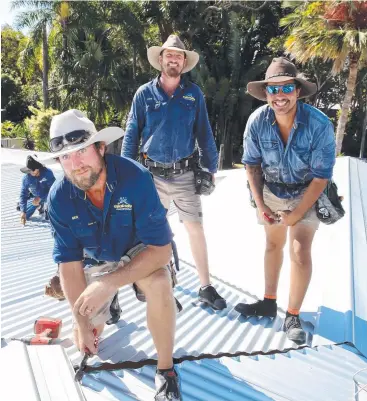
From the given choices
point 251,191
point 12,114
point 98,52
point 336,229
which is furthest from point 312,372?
point 12,114

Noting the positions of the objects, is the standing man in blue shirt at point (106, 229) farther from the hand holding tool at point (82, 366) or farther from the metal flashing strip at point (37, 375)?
the metal flashing strip at point (37, 375)

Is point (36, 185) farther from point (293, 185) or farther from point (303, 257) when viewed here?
point (303, 257)

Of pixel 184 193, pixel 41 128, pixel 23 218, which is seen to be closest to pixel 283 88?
pixel 184 193

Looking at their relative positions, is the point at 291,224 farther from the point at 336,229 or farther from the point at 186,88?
the point at 336,229

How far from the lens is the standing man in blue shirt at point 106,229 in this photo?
234cm

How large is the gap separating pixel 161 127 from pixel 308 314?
5.66 ft

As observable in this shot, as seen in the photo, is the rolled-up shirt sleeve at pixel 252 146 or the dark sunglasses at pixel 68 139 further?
the rolled-up shirt sleeve at pixel 252 146

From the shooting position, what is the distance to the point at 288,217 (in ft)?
10.00

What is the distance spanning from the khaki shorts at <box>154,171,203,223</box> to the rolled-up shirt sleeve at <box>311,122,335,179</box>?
102 cm

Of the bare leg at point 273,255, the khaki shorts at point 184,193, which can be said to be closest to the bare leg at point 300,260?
the bare leg at point 273,255

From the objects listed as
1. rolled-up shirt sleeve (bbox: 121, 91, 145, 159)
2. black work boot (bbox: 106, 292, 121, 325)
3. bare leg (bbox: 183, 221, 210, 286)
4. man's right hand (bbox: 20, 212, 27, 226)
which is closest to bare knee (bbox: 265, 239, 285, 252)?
bare leg (bbox: 183, 221, 210, 286)

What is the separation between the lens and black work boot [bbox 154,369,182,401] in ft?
7.57

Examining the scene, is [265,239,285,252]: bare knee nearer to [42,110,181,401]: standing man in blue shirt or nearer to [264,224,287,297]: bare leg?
[264,224,287,297]: bare leg

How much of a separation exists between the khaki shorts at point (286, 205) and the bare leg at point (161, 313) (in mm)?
1119
